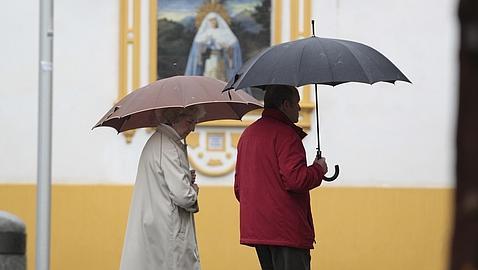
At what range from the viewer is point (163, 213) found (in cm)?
589

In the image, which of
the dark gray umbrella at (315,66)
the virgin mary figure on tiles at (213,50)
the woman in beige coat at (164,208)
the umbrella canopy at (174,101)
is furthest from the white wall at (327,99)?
the dark gray umbrella at (315,66)

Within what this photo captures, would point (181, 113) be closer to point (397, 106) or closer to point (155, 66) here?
point (155, 66)

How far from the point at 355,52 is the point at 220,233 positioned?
3.83 m

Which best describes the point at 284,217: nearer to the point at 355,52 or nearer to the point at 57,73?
the point at 355,52

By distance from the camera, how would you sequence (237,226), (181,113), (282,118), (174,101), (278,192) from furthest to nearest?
(237,226) < (181,113) < (174,101) < (282,118) < (278,192)

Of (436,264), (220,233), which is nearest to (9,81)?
(220,233)

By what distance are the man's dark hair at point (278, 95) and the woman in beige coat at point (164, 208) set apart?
0.58m

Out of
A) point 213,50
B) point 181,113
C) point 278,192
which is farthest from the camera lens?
point 213,50

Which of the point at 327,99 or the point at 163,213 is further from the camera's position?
the point at 327,99

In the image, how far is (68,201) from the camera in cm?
924

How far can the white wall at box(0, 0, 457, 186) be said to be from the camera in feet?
30.2

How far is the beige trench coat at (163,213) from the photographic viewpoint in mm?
5879

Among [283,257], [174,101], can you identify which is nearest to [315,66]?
[174,101]

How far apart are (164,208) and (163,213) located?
3 cm
